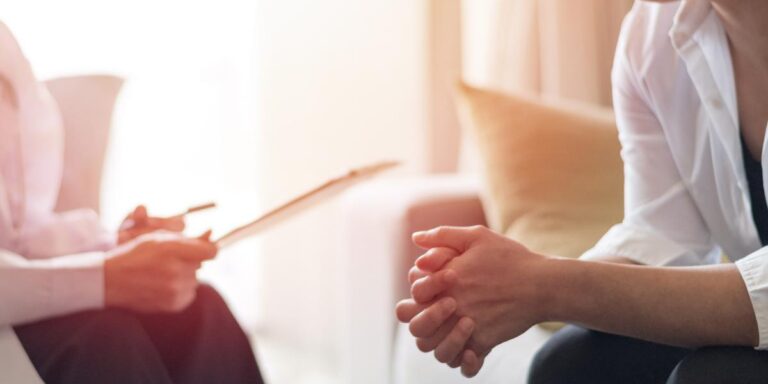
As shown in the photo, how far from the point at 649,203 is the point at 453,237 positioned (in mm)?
258

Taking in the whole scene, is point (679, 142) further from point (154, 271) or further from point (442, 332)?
point (154, 271)

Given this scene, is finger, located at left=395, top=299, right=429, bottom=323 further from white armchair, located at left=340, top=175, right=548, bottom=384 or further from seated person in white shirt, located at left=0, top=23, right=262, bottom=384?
white armchair, located at left=340, top=175, right=548, bottom=384

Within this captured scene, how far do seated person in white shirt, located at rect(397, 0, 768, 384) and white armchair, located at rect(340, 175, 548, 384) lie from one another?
0.37 m

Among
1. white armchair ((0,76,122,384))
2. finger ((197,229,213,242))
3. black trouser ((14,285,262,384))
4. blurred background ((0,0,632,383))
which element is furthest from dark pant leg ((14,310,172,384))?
blurred background ((0,0,632,383))

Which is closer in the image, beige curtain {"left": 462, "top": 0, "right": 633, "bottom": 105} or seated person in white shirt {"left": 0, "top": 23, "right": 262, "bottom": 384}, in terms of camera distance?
seated person in white shirt {"left": 0, "top": 23, "right": 262, "bottom": 384}

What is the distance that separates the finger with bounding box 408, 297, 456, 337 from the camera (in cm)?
90

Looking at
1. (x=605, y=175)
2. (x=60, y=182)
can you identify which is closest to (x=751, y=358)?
(x=605, y=175)

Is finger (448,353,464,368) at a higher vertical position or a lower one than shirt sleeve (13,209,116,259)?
lower

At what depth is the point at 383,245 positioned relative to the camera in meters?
1.47

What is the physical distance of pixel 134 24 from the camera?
1.86 meters

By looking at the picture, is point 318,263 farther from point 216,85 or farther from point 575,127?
point 575,127

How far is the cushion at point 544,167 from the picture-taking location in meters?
1.38

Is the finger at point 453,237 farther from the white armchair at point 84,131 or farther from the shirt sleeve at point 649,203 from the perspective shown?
the white armchair at point 84,131

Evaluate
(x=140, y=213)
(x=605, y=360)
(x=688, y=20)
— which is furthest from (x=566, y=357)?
(x=140, y=213)
